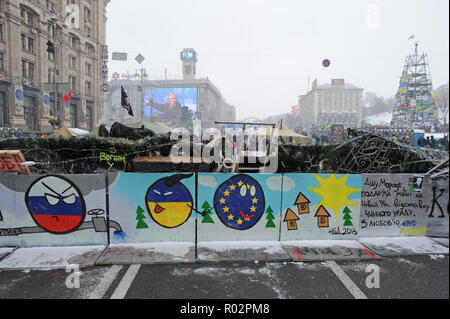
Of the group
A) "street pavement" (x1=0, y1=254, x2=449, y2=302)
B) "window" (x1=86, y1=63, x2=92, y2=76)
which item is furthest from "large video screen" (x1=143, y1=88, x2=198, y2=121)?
"street pavement" (x1=0, y1=254, x2=449, y2=302)

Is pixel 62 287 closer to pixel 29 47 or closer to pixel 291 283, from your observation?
pixel 291 283

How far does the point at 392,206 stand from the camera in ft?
19.1

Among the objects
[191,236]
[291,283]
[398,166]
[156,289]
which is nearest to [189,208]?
[191,236]

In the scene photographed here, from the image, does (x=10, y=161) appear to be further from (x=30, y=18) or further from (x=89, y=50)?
(x=89, y=50)

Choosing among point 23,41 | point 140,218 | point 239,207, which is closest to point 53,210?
point 140,218

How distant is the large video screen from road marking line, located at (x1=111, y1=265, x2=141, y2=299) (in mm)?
121567

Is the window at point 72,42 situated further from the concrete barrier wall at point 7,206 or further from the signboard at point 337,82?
the signboard at point 337,82

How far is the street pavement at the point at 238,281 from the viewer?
3682mm

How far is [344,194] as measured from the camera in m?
5.66

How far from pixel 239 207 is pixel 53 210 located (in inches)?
140

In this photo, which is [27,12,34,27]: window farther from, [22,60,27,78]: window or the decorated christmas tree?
the decorated christmas tree

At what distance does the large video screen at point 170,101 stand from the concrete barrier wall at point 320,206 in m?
121

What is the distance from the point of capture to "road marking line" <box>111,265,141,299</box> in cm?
367

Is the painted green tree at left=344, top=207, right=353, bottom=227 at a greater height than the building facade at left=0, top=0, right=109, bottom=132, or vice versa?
the building facade at left=0, top=0, right=109, bottom=132
